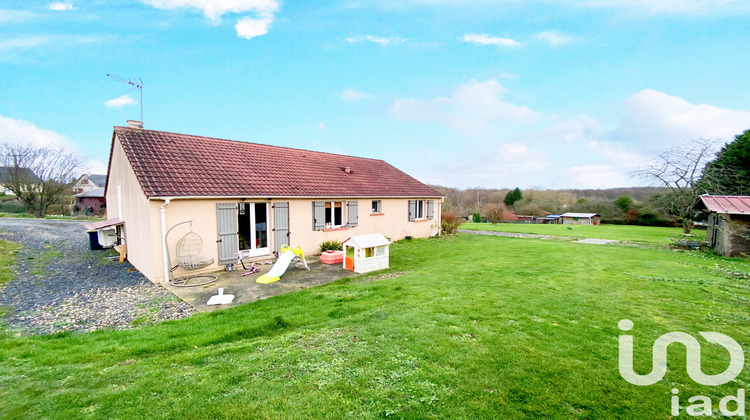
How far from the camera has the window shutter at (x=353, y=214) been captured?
526 inches

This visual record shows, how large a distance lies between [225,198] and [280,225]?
2110 mm

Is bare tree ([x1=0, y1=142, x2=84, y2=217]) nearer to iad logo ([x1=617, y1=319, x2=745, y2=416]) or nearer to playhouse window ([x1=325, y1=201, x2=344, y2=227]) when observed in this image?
playhouse window ([x1=325, y1=201, x2=344, y2=227])

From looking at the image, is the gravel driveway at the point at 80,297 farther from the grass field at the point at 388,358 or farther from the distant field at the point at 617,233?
the distant field at the point at 617,233

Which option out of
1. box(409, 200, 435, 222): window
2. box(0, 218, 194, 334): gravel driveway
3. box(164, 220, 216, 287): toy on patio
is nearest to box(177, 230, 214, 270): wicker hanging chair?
box(164, 220, 216, 287): toy on patio

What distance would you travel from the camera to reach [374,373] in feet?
11.2

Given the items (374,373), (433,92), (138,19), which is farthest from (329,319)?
(433,92)

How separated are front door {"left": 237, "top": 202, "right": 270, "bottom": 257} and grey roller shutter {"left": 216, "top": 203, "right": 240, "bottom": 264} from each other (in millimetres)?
285

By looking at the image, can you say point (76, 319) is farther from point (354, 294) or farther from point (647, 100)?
point (647, 100)

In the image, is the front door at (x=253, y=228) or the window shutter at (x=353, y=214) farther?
the window shutter at (x=353, y=214)

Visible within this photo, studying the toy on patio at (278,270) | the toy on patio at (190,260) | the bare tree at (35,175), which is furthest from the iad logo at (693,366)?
the bare tree at (35,175)

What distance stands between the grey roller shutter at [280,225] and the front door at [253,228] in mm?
301

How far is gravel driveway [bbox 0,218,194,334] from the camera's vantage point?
5586mm

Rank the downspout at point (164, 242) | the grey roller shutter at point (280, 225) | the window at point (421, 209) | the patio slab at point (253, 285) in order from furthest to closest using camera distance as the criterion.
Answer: the window at point (421, 209)
the grey roller shutter at point (280, 225)
the downspout at point (164, 242)
the patio slab at point (253, 285)

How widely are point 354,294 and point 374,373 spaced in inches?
138
